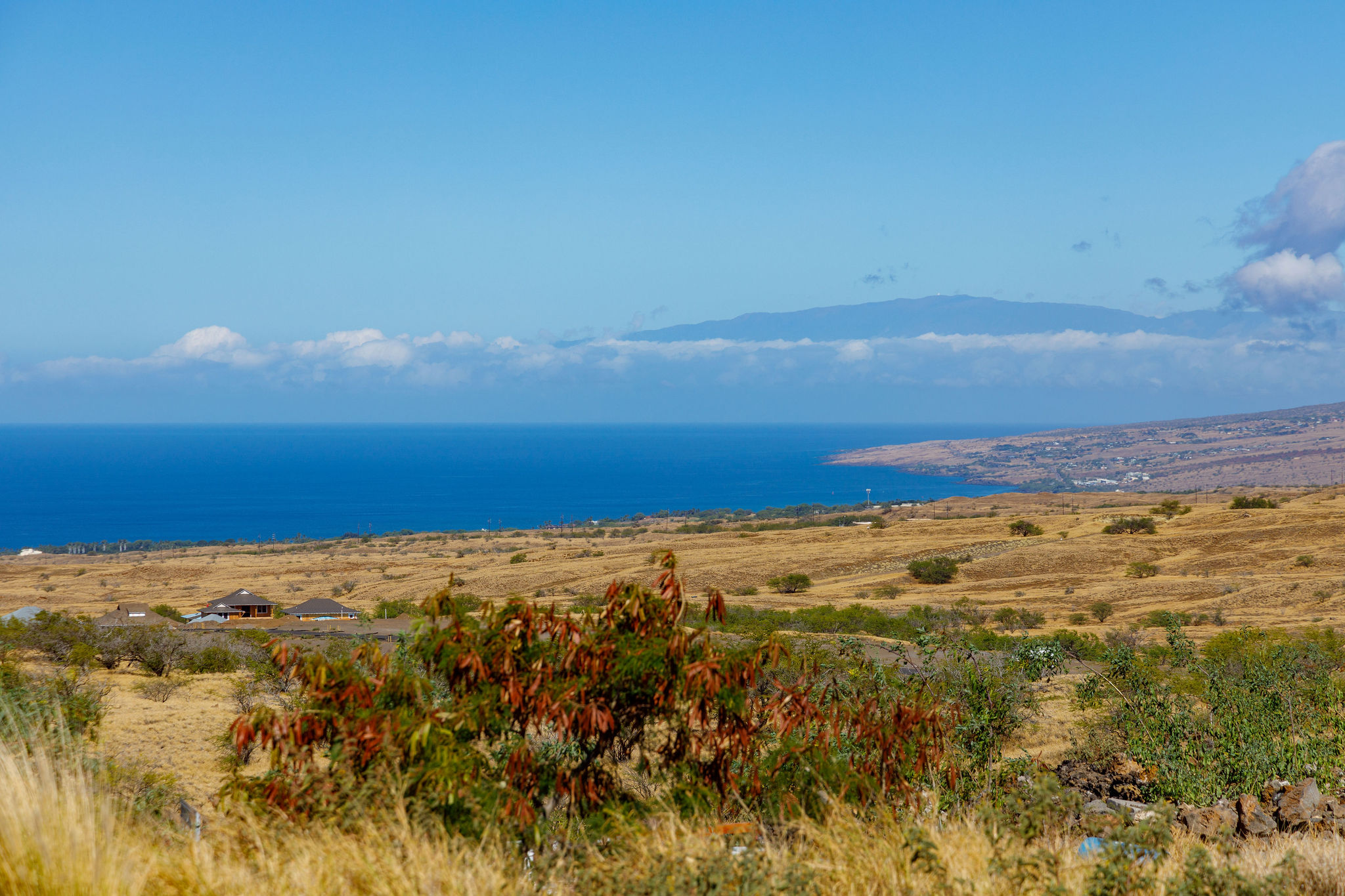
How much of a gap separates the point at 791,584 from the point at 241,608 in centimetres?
2587

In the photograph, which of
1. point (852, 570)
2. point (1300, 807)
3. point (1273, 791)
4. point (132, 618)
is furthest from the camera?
point (852, 570)

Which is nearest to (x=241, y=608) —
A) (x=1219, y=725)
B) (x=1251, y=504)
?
(x=1219, y=725)

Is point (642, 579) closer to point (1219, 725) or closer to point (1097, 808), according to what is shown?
point (1219, 725)

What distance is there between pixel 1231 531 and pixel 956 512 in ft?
108

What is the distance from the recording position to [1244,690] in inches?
444

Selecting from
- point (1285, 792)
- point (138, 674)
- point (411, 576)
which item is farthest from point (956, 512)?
point (1285, 792)

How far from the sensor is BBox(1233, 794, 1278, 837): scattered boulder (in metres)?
7.39

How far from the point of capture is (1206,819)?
25.3 ft

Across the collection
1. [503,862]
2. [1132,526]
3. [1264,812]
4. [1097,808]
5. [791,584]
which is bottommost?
[791,584]

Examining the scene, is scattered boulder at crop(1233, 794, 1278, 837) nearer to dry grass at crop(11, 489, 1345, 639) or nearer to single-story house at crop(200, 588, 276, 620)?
dry grass at crop(11, 489, 1345, 639)

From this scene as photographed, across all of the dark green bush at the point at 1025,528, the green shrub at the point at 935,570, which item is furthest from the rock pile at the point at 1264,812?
the dark green bush at the point at 1025,528

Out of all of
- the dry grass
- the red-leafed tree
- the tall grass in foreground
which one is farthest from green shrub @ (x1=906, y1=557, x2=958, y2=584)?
the red-leafed tree

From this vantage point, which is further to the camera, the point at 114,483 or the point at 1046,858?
the point at 114,483

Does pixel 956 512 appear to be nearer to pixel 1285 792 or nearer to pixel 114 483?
pixel 1285 792
